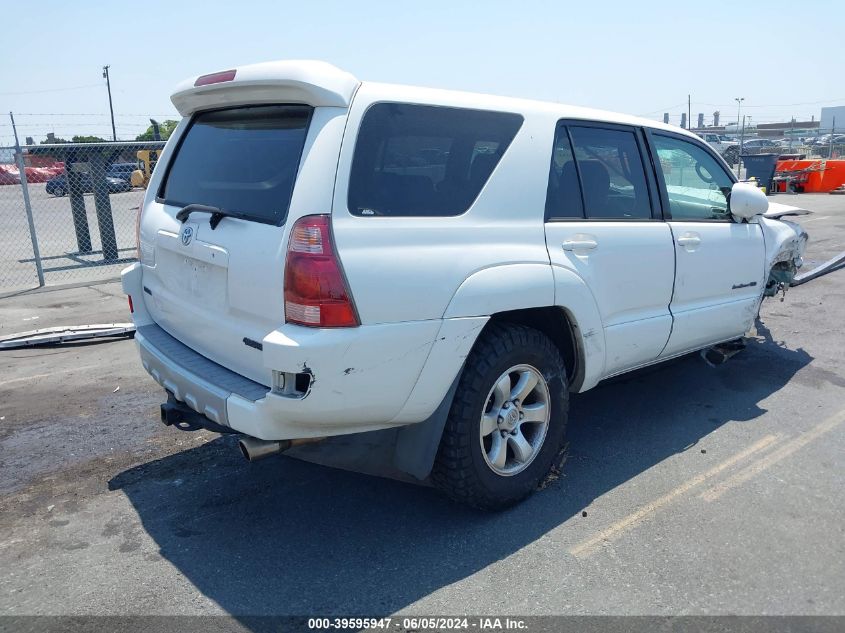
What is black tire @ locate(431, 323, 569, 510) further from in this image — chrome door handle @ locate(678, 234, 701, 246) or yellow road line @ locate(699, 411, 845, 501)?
chrome door handle @ locate(678, 234, 701, 246)

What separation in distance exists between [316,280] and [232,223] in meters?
0.62

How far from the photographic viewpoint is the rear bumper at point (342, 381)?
115 inches

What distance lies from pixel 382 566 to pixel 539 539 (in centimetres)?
76

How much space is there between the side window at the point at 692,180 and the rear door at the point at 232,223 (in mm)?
2507

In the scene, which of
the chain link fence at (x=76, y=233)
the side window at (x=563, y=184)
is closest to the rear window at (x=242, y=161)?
the side window at (x=563, y=184)

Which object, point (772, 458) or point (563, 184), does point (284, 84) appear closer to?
point (563, 184)

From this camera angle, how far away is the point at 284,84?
3172 millimetres

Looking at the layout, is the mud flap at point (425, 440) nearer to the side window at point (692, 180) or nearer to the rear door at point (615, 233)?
the rear door at point (615, 233)

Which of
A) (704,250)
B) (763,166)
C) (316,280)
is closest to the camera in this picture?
(316,280)

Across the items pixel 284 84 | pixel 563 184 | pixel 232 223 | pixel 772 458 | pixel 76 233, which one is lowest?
pixel 772 458

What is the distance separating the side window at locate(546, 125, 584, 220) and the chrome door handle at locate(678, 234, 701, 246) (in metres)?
0.90

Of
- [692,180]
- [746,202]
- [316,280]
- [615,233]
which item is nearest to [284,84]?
[316,280]

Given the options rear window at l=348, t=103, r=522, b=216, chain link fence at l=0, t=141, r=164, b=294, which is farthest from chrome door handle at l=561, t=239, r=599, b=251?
chain link fence at l=0, t=141, r=164, b=294

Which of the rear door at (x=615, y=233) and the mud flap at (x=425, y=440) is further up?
the rear door at (x=615, y=233)
